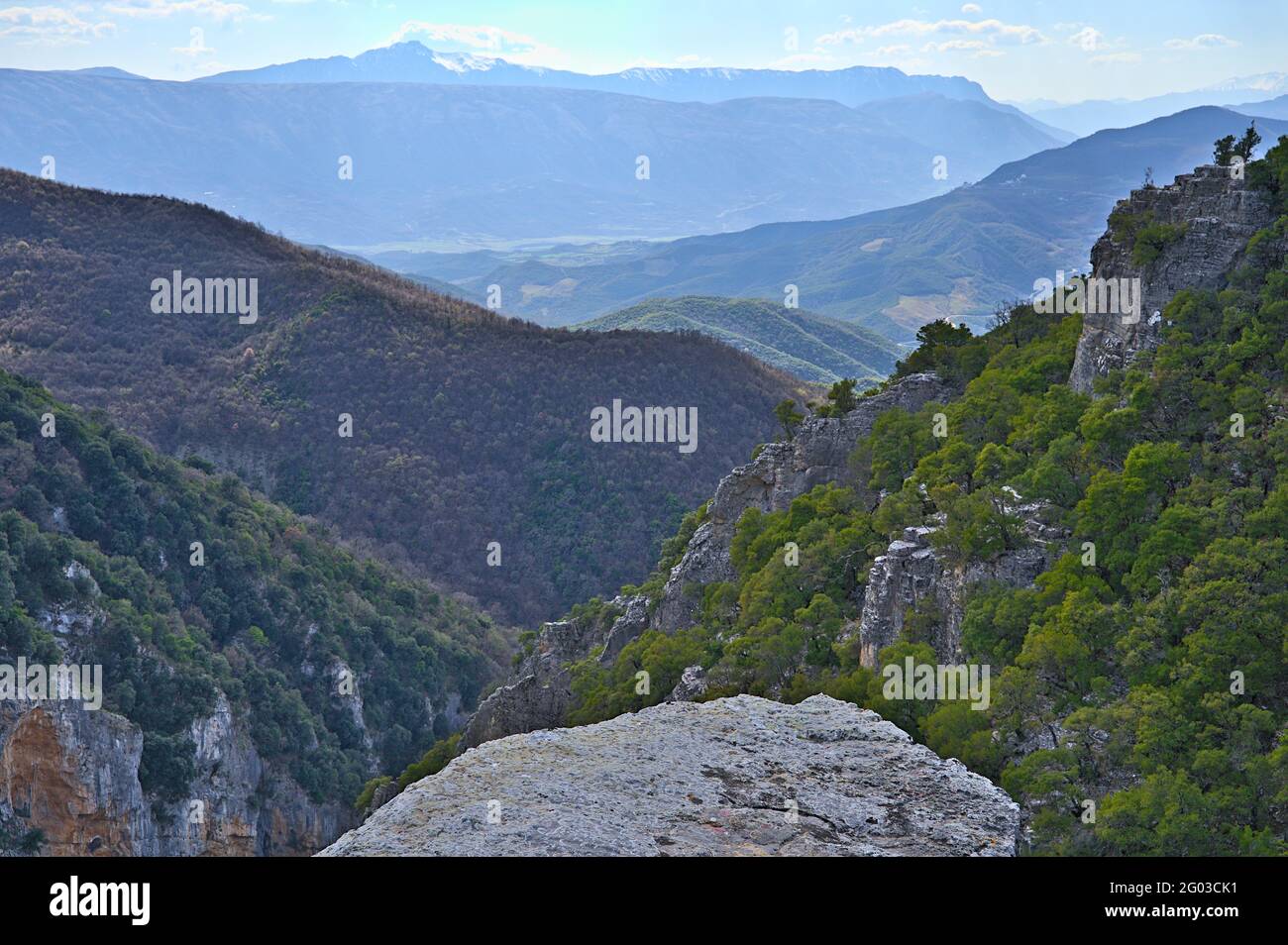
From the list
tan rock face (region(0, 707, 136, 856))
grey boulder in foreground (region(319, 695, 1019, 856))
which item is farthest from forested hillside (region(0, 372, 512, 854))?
grey boulder in foreground (region(319, 695, 1019, 856))

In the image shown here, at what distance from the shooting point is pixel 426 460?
101062 mm

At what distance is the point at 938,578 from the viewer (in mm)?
29234

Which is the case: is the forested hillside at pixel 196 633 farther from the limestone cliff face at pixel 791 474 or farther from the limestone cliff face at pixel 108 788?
the limestone cliff face at pixel 791 474

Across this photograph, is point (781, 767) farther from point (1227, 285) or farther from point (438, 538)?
point (438, 538)

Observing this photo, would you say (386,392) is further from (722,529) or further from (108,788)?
(722,529)

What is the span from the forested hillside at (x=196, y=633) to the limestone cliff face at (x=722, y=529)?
11788 mm

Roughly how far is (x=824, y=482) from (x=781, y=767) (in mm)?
25780

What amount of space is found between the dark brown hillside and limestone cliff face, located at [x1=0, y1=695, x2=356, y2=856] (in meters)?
37.5

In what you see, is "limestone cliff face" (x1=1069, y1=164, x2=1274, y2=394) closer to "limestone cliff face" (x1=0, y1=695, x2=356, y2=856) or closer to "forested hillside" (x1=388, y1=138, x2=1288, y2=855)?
"forested hillside" (x1=388, y1=138, x2=1288, y2=855)

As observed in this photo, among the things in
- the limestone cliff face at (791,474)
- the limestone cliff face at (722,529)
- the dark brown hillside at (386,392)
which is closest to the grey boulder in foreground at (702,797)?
the limestone cliff face at (722,529)

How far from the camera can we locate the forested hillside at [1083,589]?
20938 mm

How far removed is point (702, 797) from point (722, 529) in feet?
99.2
